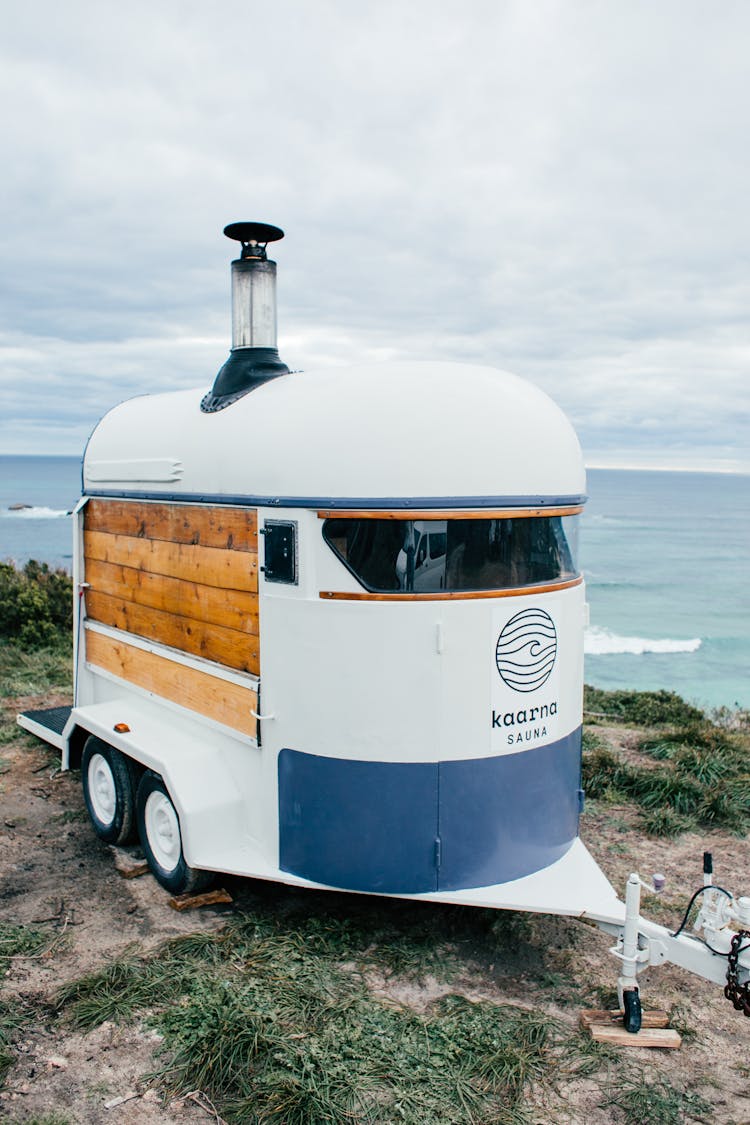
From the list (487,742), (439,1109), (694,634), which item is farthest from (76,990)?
(694,634)

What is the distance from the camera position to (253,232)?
675 cm

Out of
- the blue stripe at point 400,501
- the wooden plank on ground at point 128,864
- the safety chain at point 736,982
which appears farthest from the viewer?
the wooden plank on ground at point 128,864

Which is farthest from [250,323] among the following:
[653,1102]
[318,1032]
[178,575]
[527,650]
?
[653,1102]

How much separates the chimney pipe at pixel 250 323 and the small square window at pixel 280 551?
1.32 metres

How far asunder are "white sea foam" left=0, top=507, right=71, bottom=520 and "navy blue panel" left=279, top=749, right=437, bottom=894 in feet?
287

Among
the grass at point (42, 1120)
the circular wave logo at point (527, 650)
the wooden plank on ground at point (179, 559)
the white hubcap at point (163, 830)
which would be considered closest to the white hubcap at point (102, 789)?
the white hubcap at point (163, 830)

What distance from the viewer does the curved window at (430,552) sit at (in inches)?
205

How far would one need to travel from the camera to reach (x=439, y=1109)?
4.26 meters

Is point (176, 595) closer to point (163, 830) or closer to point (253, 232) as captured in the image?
point (163, 830)

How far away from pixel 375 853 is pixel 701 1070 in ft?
6.98

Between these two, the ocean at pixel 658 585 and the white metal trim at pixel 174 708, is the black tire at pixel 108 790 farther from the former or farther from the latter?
the ocean at pixel 658 585

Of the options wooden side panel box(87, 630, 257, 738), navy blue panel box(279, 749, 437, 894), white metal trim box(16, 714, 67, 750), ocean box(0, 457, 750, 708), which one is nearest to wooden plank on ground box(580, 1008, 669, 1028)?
navy blue panel box(279, 749, 437, 894)

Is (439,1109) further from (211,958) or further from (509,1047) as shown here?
(211,958)

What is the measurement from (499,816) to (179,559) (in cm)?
308
